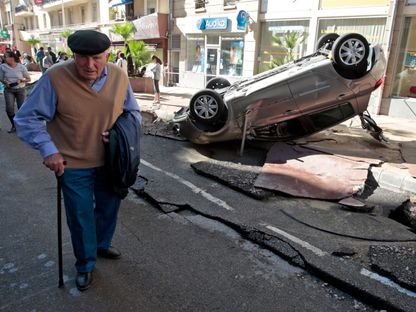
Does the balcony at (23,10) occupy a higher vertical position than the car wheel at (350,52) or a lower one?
higher

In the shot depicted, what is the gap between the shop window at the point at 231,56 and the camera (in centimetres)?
1720

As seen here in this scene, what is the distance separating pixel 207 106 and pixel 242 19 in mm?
10812

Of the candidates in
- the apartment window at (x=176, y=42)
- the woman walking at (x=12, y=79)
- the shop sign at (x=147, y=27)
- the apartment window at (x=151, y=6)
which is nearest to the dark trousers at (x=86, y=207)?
the woman walking at (x=12, y=79)

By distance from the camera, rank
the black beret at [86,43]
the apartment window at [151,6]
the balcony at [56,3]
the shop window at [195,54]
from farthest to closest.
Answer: the balcony at [56,3]
the apartment window at [151,6]
the shop window at [195,54]
the black beret at [86,43]

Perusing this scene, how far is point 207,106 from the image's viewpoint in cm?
678

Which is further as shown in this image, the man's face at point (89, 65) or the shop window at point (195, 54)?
the shop window at point (195, 54)

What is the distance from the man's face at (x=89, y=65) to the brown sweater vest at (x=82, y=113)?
0.06 m

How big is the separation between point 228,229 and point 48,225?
1923 mm

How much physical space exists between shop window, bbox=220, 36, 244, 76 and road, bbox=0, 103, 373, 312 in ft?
43.8

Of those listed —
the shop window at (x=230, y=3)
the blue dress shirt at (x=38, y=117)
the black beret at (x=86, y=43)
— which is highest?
the shop window at (x=230, y=3)

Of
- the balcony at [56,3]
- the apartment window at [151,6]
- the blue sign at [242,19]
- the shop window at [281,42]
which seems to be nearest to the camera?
the shop window at [281,42]

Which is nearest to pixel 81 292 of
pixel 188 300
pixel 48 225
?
pixel 188 300

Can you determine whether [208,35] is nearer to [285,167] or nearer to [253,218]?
[285,167]

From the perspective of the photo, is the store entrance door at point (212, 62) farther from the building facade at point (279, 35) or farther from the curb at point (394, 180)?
the curb at point (394, 180)
